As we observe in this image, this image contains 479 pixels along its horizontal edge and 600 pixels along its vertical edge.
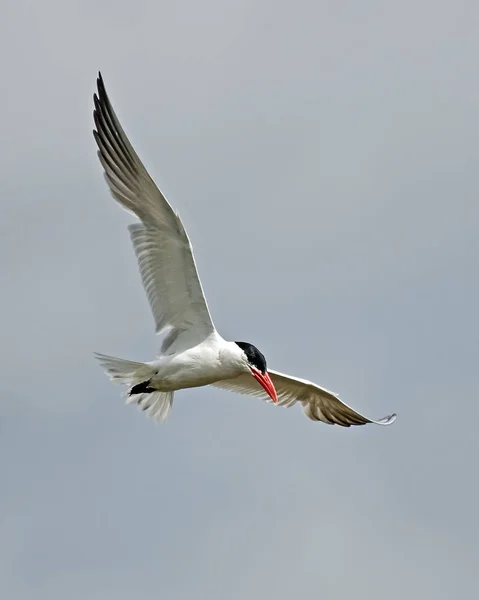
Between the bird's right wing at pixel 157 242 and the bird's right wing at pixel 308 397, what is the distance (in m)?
2.08

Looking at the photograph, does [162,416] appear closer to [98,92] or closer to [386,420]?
[386,420]

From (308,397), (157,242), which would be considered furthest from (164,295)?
(308,397)

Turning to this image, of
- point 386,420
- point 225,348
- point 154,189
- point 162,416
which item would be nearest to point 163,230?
point 154,189

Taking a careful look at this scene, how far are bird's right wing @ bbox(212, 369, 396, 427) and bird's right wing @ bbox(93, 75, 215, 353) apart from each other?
6.84 ft

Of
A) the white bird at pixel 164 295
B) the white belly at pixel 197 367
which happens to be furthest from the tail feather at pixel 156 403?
the white belly at pixel 197 367

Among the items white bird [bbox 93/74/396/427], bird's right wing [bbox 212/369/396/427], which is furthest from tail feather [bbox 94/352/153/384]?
bird's right wing [bbox 212/369/396/427]

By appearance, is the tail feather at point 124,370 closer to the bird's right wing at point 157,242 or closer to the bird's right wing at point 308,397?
the bird's right wing at point 157,242

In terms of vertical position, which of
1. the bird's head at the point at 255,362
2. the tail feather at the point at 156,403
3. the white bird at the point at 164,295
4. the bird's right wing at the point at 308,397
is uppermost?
the white bird at the point at 164,295

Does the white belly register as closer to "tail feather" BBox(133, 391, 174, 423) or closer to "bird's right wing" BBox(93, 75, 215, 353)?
"bird's right wing" BBox(93, 75, 215, 353)

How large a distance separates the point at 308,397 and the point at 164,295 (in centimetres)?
335

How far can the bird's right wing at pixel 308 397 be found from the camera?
1791 centimetres

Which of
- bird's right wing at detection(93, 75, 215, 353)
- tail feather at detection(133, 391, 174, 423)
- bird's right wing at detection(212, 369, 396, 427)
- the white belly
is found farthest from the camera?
bird's right wing at detection(212, 369, 396, 427)

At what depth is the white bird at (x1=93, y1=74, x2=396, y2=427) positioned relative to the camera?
15117 mm

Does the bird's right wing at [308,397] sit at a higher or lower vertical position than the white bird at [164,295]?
lower
